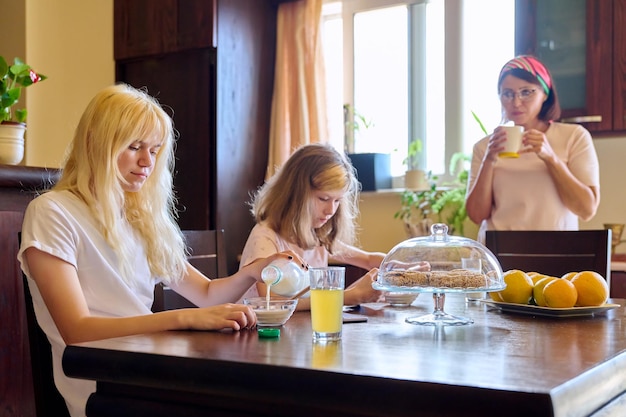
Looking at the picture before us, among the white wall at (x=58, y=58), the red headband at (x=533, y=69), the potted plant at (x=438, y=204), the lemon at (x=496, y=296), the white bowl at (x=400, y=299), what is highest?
the white wall at (x=58, y=58)

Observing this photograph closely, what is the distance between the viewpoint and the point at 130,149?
1.67m

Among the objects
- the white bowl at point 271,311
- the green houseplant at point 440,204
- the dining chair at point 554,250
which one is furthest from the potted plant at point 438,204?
the white bowl at point 271,311

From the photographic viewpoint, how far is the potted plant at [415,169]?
3846mm

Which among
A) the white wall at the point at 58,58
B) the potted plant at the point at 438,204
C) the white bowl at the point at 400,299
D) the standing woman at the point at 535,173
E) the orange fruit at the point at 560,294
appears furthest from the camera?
the white wall at the point at 58,58

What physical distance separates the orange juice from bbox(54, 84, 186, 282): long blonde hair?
1.94 feet

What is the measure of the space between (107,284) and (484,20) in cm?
280

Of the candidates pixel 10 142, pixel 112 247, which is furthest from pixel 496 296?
pixel 10 142

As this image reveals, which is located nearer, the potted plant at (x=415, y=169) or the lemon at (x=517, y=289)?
the lemon at (x=517, y=289)

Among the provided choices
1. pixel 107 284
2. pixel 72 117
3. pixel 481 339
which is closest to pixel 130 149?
pixel 107 284

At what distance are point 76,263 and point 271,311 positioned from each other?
0.49m

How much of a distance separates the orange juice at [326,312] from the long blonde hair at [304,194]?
40.8 inches

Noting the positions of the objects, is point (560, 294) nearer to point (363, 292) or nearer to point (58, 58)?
point (363, 292)

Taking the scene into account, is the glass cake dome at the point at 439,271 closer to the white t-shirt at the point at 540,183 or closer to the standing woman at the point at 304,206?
the standing woman at the point at 304,206

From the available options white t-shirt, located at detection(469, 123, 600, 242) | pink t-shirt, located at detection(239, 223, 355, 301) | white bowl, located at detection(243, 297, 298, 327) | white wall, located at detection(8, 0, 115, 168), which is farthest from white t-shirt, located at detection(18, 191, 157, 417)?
white wall, located at detection(8, 0, 115, 168)
